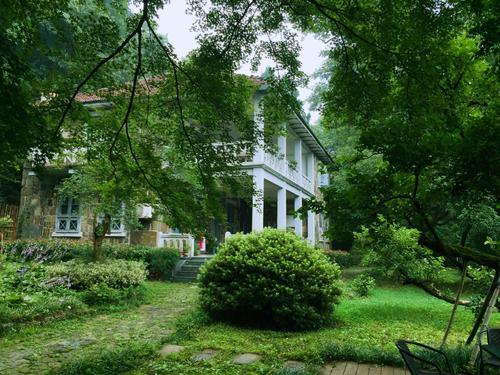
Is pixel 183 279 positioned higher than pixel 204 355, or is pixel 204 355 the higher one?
pixel 183 279

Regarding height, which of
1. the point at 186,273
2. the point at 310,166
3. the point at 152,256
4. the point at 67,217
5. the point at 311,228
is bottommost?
the point at 186,273

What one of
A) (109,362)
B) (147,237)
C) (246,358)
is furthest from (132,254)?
(246,358)

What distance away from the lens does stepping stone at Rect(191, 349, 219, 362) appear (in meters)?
4.71

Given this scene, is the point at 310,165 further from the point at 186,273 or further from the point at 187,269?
the point at 186,273

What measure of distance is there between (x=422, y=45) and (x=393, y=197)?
151 cm

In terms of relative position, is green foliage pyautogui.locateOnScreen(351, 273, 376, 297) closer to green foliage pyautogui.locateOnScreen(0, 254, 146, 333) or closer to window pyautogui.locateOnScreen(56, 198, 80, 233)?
green foliage pyautogui.locateOnScreen(0, 254, 146, 333)

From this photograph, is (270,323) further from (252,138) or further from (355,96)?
(355,96)

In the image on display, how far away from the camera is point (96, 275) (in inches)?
346

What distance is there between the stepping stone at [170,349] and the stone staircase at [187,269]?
741 centimetres

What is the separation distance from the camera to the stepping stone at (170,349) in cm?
504

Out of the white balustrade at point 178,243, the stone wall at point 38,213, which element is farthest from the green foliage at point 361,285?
the stone wall at point 38,213

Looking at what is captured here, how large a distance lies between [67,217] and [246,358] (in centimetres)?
1361

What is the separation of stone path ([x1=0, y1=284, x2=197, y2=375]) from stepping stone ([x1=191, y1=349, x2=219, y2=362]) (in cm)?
115

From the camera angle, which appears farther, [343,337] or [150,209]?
[150,209]
